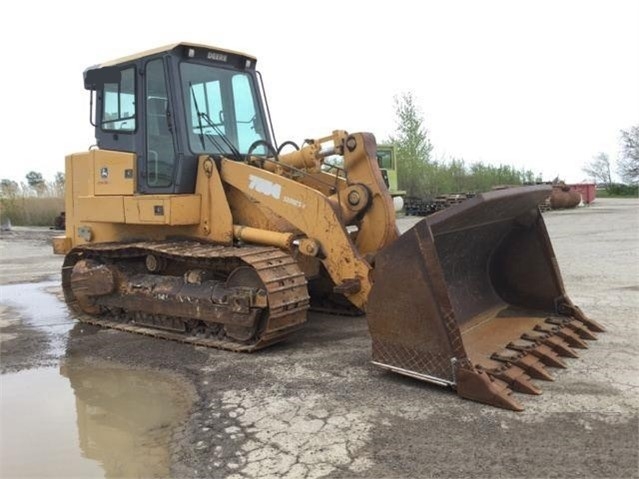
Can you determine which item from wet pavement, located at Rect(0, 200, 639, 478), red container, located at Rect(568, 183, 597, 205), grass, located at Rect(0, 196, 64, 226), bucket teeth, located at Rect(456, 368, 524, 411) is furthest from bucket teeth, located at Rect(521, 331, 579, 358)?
red container, located at Rect(568, 183, 597, 205)

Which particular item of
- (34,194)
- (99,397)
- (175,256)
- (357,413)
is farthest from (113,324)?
(34,194)

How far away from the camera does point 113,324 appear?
716 centimetres

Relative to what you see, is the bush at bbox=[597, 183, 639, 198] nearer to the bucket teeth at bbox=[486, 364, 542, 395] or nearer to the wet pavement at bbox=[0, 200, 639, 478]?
the wet pavement at bbox=[0, 200, 639, 478]

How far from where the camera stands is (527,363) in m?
4.69

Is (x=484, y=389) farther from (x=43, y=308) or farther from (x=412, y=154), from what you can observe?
(x=412, y=154)

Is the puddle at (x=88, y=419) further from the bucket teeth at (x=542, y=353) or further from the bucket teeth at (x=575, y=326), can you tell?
the bucket teeth at (x=575, y=326)

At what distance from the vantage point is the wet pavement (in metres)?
3.51

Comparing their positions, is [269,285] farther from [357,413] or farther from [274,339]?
[357,413]

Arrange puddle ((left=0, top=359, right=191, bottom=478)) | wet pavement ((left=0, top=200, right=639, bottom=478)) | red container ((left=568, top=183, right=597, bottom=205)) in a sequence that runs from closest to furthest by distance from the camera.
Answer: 1. wet pavement ((left=0, top=200, right=639, bottom=478))
2. puddle ((left=0, top=359, right=191, bottom=478))
3. red container ((left=568, top=183, right=597, bottom=205))

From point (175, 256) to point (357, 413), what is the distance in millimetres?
3058

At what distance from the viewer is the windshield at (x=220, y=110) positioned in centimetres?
677

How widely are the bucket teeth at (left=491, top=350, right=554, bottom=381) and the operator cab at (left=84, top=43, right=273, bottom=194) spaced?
3.69m

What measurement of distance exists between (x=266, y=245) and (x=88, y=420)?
8.25 ft

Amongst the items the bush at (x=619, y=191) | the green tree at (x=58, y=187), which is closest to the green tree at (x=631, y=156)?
the bush at (x=619, y=191)
